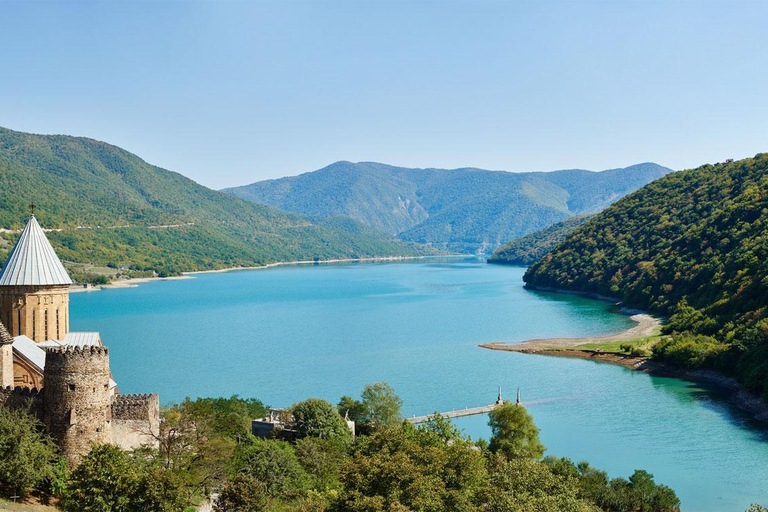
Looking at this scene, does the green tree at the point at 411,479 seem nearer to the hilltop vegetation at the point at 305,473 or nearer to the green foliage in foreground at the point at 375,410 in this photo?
the hilltop vegetation at the point at 305,473

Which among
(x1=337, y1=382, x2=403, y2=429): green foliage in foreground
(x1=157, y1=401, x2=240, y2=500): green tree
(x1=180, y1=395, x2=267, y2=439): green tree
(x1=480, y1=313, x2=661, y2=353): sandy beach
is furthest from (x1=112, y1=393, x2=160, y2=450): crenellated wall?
(x1=480, y1=313, x2=661, y2=353): sandy beach

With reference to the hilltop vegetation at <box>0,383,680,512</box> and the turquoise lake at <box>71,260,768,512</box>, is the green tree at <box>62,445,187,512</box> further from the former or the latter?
the turquoise lake at <box>71,260,768,512</box>

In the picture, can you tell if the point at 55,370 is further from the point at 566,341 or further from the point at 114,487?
the point at 566,341

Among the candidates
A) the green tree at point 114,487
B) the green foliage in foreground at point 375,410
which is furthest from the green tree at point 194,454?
the green foliage in foreground at point 375,410

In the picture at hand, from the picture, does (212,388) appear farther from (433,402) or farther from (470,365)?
(470,365)

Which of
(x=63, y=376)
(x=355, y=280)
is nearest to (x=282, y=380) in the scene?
(x=63, y=376)
